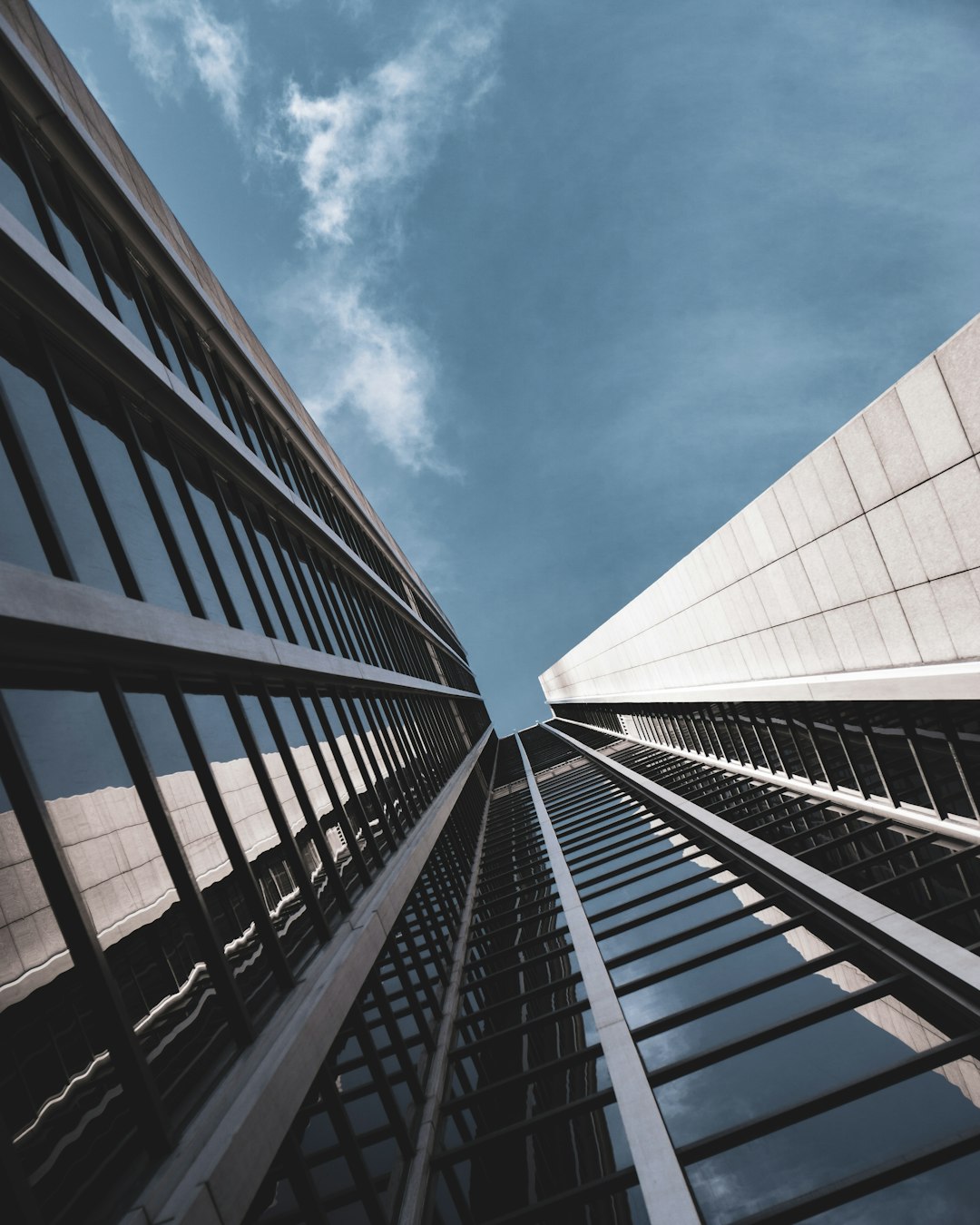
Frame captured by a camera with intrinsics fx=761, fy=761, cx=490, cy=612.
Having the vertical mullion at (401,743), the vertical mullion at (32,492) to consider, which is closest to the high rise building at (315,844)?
the vertical mullion at (32,492)

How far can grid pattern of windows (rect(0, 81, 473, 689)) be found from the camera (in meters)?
7.03

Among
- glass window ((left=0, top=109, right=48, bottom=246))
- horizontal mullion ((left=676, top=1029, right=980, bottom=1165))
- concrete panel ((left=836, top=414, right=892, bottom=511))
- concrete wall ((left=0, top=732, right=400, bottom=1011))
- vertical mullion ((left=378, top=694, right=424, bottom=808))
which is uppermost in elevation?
glass window ((left=0, top=109, right=48, bottom=246))

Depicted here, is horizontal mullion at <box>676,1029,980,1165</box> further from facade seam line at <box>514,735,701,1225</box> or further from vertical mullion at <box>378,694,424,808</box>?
vertical mullion at <box>378,694,424,808</box>

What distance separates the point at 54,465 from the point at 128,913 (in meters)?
4.15

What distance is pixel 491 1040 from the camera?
13.4 metres

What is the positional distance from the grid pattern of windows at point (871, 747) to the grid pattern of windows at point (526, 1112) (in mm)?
6645

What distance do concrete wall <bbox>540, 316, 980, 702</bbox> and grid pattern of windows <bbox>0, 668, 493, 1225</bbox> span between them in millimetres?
8882

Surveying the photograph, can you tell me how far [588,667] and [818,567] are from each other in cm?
3693

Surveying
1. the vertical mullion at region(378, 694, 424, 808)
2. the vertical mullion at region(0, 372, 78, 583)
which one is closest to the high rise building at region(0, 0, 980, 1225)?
the vertical mullion at region(0, 372, 78, 583)

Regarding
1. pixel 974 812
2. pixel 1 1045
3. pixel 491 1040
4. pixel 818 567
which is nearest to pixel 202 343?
pixel 818 567

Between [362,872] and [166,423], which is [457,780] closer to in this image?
[362,872]

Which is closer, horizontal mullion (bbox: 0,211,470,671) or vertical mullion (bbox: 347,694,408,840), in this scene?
horizontal mullion (bbox: 0,211,470,671)

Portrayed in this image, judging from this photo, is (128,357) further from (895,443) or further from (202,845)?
(895,443)

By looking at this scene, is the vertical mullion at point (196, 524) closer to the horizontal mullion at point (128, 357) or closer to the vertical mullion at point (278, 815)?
the horizontal mullion at point (128, 357)
